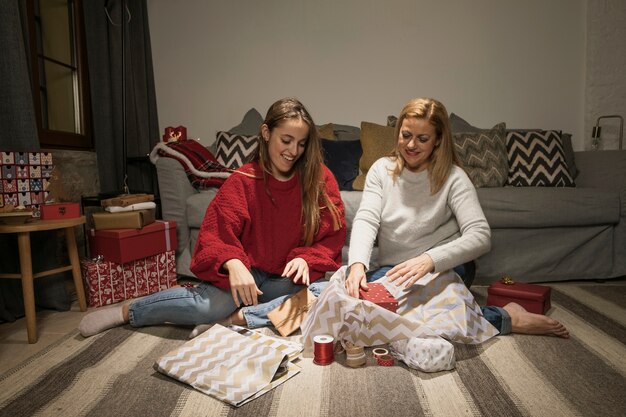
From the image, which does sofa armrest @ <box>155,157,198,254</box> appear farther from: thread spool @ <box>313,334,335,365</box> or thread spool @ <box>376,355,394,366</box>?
thread spool @ <box>376,355,394,366</box>

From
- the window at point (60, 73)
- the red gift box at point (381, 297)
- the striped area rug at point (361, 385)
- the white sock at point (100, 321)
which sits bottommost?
the striped area rug at point (361, 385)

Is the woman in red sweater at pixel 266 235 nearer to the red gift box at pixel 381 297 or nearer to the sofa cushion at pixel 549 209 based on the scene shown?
the red gift box at pixel 381 297

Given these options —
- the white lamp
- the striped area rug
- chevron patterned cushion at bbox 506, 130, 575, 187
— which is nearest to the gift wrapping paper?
the striped area rug

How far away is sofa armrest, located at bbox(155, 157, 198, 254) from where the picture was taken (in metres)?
2.29

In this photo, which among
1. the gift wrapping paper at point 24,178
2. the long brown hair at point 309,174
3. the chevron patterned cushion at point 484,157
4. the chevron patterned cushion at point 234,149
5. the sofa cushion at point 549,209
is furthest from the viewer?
the chevron patterned cushion at point 234,149

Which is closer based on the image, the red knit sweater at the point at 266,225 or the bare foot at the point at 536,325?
the bare foot at the point at 536,325

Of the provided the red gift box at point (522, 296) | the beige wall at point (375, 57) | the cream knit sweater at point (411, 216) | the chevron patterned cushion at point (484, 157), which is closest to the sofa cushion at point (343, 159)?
the chevron patterned cushion at point (484, 157)

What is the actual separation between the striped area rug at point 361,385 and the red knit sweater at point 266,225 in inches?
15.1

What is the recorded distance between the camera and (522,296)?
1689 millimetres

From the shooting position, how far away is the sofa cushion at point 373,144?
2.51 metres

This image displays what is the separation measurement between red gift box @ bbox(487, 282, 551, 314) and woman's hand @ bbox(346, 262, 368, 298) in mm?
588

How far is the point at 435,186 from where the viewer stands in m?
1.61

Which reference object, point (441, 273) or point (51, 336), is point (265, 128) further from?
point (51, 336)

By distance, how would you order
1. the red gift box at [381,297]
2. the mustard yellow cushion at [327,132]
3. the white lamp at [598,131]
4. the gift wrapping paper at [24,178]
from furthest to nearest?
the white lamp at [598,131]
the mustard yellow cushion at [327,132]
the gift wrapping paper at [24,178]
the red gift box at [381,297]
